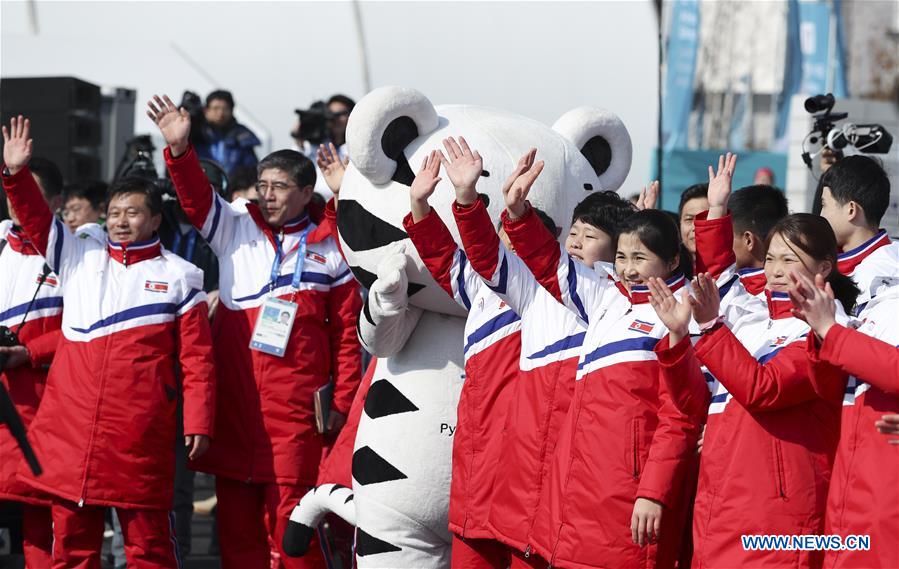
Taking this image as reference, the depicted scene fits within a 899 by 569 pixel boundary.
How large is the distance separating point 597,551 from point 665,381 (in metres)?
0.54

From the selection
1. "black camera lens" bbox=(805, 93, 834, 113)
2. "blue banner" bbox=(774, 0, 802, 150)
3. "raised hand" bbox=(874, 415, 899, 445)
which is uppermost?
"blue banner" bbox=(774, 0, 802, 150)

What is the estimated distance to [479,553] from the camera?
4402mm

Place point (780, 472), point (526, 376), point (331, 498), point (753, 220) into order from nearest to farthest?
point (780, 472) < point (526, 376) < point (753, 220) < point (331, 498)

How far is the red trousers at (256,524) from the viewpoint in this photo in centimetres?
520

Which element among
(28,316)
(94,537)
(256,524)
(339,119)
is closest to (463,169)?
(256,524)

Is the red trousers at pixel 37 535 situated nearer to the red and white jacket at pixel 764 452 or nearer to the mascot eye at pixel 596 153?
the mascot eye at pixel 596 153

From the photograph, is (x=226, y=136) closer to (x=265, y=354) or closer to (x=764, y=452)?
(x=265, y=354)

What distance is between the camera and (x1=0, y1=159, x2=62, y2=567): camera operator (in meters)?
5.28

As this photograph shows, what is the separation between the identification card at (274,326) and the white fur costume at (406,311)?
51 centimetres

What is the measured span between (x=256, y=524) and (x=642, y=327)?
2076mm

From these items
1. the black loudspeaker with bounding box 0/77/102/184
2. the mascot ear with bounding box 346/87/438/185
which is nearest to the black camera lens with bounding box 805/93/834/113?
the mascot ear with bounding box 346/87/438/185

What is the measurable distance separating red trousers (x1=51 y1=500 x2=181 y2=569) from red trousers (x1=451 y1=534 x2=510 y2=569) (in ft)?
4.23

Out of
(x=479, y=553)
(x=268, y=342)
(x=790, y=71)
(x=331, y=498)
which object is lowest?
(x=479, y=553)

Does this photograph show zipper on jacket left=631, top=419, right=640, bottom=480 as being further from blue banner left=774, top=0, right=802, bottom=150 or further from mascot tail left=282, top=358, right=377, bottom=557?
blue banner left=774, top=0, right=802, bottom=150
